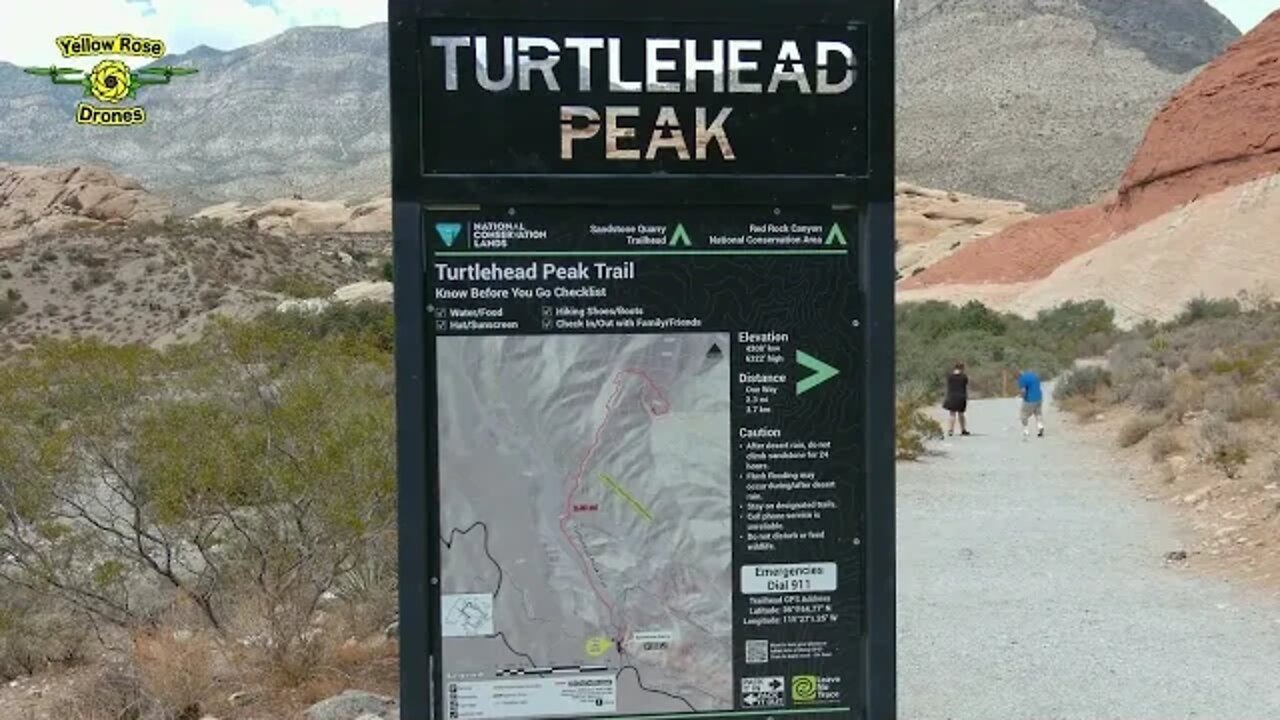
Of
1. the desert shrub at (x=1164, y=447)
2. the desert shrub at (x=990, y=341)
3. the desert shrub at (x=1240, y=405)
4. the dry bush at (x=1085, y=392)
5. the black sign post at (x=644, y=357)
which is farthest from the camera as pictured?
the desert shrub at (x=990, y=341)

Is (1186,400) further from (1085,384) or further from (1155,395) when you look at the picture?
(1085,384)

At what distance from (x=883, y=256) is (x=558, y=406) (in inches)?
37.2

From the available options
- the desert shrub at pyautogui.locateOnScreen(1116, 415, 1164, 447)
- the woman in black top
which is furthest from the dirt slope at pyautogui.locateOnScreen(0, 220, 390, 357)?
the desert shrub at pyautogui.locateOnScreen(1116, 415, 1164, 447)

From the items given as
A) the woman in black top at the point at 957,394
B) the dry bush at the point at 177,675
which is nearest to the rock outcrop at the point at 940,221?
the woman in black top at the point at 957,394

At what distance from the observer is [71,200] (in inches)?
3263

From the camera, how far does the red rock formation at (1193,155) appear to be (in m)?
53.3

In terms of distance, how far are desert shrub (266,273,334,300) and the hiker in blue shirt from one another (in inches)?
876

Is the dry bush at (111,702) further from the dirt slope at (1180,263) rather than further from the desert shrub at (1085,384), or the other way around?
the dirt slope at (1180,263)

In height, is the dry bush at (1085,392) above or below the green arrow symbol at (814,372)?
below

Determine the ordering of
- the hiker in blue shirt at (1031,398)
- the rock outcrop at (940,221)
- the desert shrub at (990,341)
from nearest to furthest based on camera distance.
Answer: the hiker in blue shirt at (1031,398) < the desert shrub at (990,341) < the rock outcrop at (940,221)

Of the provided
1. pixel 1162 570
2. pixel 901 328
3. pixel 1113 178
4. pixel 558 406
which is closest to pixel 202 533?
pixel 558 406

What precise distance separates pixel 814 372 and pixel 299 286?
4119cm

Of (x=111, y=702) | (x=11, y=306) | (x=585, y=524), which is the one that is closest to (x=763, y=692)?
(x=585, y=524)

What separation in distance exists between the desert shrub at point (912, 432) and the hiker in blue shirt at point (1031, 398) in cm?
137
